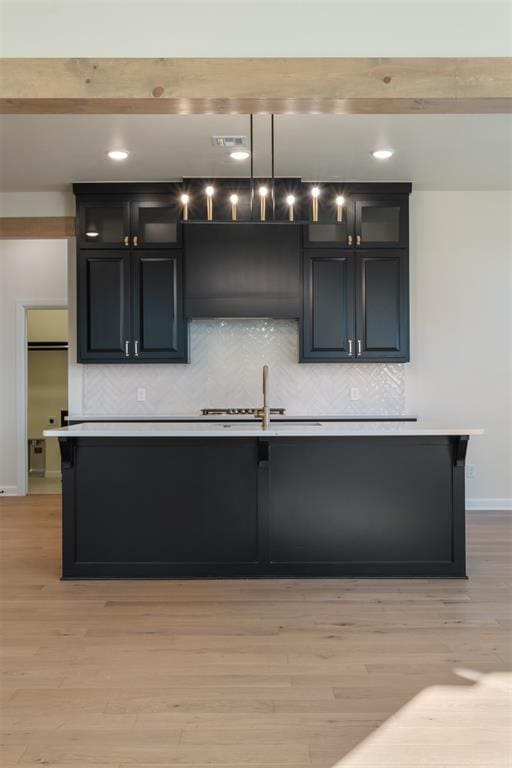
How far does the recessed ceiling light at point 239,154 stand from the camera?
457 cm

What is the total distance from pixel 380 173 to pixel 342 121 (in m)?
1.26

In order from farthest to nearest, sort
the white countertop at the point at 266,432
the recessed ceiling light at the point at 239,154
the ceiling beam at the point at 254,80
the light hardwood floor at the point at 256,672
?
1. the recessed ceiling light at the point at 239,154
2. the white countertop at the point at 266,432
3. the ceiling beam at the point at 254,80
4. the light hardwood floor at the point at 256,672

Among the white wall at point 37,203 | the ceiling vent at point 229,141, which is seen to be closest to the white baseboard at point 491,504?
the ceiling vent at point 229,141

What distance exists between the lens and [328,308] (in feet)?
17.8

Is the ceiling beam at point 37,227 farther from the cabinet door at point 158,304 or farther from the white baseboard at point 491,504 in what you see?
the white baseboard at point 491,504

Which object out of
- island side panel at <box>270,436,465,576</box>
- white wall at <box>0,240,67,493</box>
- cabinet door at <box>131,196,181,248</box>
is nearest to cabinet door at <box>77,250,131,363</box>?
cabinet door at <box>131,196,181,248</box>

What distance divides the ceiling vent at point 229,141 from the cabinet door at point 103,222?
1.32m

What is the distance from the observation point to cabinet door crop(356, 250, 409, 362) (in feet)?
17.8

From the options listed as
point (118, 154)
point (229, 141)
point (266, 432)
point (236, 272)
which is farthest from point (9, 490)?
point (229, 141)

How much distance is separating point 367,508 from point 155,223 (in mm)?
3065

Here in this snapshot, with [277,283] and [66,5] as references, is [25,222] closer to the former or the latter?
[277,283]

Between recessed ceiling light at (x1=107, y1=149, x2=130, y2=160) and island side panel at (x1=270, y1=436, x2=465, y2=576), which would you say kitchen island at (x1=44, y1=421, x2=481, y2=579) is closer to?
island side panel at (x1=270, y1=436, x2=465, y2=576)

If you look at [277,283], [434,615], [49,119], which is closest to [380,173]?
[277,283]

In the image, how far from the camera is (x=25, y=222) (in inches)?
227
